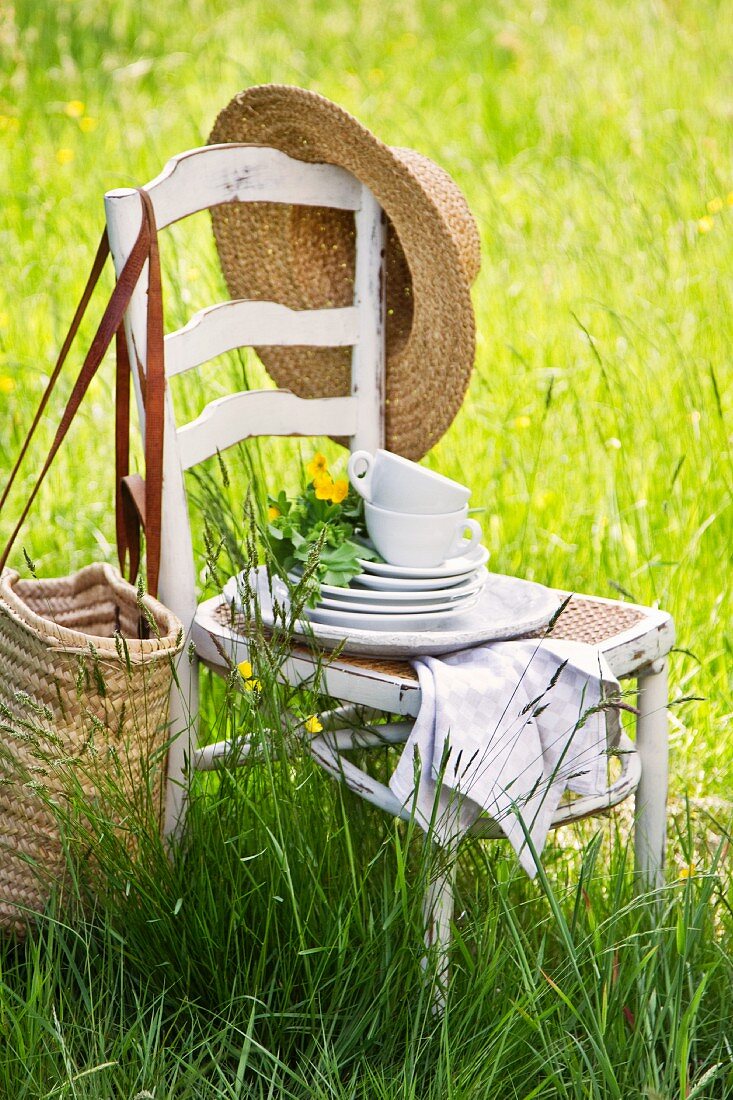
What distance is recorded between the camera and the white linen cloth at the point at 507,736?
4.76 ft

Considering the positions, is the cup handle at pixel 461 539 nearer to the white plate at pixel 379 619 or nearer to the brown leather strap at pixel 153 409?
the white plate at pixel 379 619

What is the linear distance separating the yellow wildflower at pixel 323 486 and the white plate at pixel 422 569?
0.38ft

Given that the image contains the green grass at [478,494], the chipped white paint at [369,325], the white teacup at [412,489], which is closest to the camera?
the green grass at [478,494]

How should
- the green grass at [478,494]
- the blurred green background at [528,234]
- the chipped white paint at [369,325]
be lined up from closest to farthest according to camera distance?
the green grass at [478,494] → the chipped white paint at [369,325] → the blurred green background at [528,234]

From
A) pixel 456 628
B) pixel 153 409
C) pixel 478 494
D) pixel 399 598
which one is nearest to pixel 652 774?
pixel 456 628

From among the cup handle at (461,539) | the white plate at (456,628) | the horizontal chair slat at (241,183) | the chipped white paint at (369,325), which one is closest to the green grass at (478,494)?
the white plate at (456,628)

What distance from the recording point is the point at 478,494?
2.79 m

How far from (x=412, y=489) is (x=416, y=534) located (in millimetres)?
64

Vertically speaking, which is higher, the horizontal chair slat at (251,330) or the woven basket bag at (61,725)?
the horizontal chair slat at (251,330)

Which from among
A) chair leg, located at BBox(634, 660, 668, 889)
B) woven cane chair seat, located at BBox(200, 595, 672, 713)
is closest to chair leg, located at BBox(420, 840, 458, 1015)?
woven cane chair seat, located at BBox(200, 595, 672, 713)

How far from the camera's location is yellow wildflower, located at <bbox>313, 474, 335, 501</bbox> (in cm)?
175

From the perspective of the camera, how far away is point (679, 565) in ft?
8.11

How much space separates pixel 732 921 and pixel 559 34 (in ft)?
15.5

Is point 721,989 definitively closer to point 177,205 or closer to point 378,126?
point 177,205
